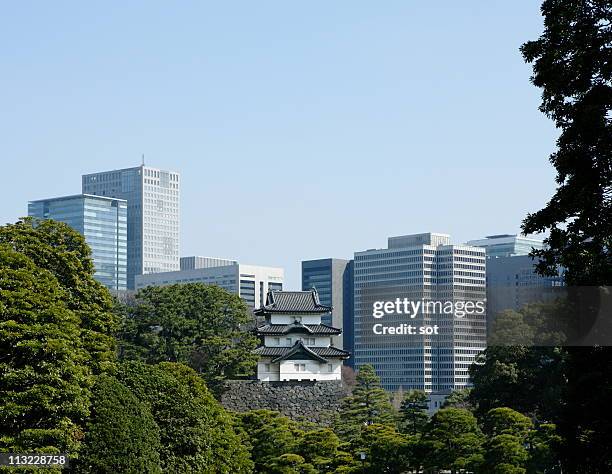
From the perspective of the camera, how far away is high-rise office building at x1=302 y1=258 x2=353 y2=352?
5143 inches

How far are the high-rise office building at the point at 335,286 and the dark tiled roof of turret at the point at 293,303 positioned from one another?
66301 mm

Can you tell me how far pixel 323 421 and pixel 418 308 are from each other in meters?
24.1

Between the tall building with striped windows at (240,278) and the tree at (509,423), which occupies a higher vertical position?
the tall building with striped windows at (240,278)

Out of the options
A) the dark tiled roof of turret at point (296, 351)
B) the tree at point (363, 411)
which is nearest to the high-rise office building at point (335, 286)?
the dark tiled roof of turret at point (296, 351)

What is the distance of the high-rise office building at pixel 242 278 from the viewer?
15062 cm

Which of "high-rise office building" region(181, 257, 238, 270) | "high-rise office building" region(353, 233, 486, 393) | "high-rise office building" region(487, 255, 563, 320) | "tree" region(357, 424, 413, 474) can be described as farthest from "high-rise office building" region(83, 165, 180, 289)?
"tree" region(357, 424, 413, 474)

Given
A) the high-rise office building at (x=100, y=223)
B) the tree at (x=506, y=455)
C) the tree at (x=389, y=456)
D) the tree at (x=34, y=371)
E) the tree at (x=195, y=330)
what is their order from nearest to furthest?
the tree at (x=34, y=371)
the tree at (x=506, y=455)
the tree at (x=389, y=456)
the tree at (x=195, y=330)
the high-rise office building at (x=100, y=223)

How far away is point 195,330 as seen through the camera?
55.5m

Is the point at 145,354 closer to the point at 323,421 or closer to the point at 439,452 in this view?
the point at 323,421

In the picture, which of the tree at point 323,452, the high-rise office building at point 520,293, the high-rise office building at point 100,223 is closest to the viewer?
the tree at point 323,452

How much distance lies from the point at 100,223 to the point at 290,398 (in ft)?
390

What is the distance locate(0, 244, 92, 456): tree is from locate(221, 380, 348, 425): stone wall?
102 ft

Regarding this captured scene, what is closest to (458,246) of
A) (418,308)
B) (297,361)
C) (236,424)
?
(418,308)

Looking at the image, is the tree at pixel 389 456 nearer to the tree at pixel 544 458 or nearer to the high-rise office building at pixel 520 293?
the tree at pixel 544 458
